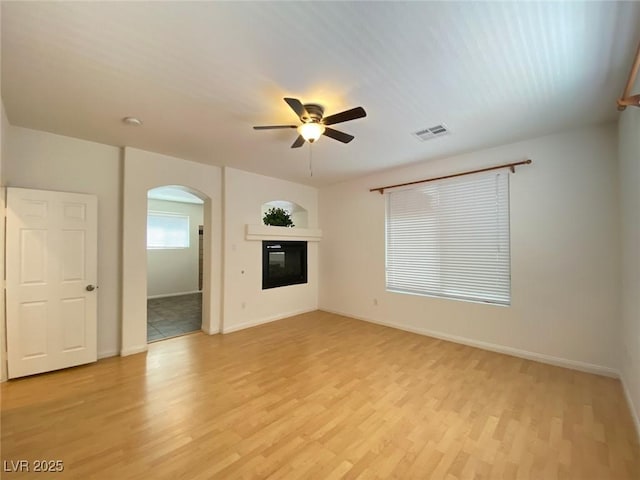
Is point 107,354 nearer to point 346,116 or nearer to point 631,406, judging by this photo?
point 346,116

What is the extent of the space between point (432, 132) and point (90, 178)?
4.23m

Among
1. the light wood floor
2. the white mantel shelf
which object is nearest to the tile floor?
the light wood floor

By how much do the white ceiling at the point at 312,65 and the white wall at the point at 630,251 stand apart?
1.32 feet

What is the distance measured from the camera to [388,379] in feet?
9.32

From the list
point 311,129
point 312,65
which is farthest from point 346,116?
point 312,65

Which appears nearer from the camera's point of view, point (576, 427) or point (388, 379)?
point (576, 427)

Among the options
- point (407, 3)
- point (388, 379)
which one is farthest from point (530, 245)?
point (407, 3)

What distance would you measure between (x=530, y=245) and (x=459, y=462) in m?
2.69

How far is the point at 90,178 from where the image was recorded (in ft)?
11.1

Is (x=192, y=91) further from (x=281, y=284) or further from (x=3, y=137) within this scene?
(x=281, y=284)

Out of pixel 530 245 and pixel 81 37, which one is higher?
pixel 81 37

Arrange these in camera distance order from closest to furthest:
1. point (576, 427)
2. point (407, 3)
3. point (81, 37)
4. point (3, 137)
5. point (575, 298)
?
point (407, 3) → point (81, 37) → point (576, 427) → point (3, 137) → point (575, 298)

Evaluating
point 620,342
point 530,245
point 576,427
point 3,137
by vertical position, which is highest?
point 3,137

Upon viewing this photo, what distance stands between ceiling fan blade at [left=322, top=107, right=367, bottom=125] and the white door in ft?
9.89
